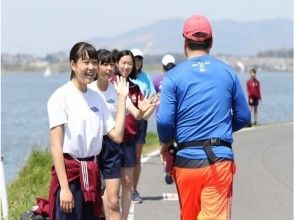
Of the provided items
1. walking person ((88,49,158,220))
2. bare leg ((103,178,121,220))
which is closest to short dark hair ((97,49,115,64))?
walking person ((88,49,158,220))

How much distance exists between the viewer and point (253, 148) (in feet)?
64.3

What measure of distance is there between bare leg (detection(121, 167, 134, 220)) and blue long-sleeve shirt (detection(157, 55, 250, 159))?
2.70 meters

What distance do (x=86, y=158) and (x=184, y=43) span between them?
3.61 feet

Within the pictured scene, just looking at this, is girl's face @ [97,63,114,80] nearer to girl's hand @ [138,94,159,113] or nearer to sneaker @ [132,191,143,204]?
girl's hand @ [138,94,159,113]

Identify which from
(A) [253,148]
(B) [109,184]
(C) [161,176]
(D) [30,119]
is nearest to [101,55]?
(B) [109,184]

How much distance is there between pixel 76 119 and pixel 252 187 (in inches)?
266

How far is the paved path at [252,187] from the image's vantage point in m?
10.4

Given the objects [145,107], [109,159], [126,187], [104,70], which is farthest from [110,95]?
[126,187]

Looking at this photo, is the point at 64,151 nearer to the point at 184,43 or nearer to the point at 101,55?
the point at 184,43

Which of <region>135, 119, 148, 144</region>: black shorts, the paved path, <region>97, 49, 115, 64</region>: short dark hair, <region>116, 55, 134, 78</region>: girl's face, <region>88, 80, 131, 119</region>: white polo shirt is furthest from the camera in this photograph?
the paved path

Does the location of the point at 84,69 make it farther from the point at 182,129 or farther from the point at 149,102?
the point at 149,102

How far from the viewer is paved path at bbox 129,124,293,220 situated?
34.1ft

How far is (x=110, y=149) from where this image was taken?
7957mm

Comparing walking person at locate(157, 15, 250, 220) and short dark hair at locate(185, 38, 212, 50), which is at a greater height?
short dark hair at locate(185, 38, 212, 50)
